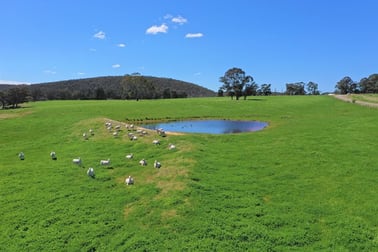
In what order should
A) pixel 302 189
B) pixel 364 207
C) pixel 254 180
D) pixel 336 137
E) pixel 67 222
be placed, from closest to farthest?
pixel 67 222
pixel 364 207
pixel 302 189
pixel 254 180
pixel 336 137

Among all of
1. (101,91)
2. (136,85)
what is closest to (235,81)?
(136,85)

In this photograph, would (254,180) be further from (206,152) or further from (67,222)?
(67,222)

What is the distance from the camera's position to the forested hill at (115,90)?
9031 cm

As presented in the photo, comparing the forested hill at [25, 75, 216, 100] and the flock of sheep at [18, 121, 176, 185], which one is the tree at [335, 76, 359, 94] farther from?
the flock of sheep at [18, 121, 176, 185]

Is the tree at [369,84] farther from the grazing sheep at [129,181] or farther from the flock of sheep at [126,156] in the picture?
the grazing sheep at [129,181]

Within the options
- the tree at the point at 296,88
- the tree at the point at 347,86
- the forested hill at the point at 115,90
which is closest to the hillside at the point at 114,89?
the forested hill at the point at 115,90

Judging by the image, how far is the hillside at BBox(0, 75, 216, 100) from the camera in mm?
90312

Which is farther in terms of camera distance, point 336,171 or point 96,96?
point 96,96

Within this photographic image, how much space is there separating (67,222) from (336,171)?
8.86 metres

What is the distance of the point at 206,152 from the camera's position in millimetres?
13680

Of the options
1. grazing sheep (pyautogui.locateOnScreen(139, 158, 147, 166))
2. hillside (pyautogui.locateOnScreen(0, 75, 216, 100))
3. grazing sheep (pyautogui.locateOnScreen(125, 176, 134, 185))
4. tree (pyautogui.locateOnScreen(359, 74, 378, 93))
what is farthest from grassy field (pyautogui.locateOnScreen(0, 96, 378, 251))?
tree (pyautogui.locateOnScreen(359, 74, 378, 93))

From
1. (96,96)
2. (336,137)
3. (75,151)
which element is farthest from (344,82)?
(75,151)

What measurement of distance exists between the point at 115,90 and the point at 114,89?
6.26 m

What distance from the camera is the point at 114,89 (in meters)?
134
